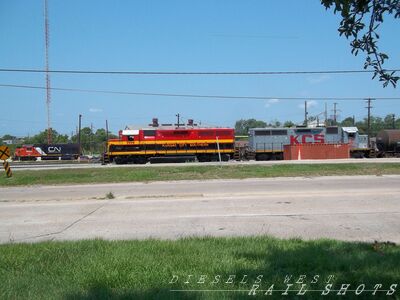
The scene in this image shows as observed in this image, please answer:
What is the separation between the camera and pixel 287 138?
49438 mm

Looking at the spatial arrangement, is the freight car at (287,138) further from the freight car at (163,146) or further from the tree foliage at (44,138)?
the tree foliage at (44,138)

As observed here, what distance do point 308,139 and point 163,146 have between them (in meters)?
15.4

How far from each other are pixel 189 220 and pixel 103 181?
540 inches

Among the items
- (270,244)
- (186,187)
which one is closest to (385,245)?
(270,244)

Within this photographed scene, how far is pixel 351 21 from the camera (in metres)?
4.37

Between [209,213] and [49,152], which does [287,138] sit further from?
[49,152]

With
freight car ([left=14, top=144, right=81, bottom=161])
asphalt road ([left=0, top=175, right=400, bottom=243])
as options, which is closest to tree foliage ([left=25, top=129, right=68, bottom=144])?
freight car ([left=14, top=144, right=81, bottom=161])

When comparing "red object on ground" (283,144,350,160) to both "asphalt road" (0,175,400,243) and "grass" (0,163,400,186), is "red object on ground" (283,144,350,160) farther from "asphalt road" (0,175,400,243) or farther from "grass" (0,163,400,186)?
"asphalt road" (0,175,400,243)

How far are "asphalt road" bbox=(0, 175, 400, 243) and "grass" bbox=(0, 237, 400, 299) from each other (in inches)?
68.7

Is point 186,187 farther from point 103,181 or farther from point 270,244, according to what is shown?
point 270,244

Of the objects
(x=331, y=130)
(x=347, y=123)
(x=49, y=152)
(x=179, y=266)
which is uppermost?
(x=347, y=123)

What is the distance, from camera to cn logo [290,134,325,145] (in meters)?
49.1

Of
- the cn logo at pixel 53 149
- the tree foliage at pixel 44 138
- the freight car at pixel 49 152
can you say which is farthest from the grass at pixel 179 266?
the tree foliage at pixel 44 138

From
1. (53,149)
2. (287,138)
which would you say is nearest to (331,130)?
(287,138)
